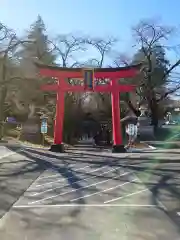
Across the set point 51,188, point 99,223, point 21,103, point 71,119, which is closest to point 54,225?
point 99,223

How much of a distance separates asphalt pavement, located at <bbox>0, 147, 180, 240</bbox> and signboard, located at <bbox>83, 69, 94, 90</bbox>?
367 inches

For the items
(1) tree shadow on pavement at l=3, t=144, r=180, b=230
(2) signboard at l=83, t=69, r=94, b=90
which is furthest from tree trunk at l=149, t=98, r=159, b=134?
(1) tree shadow on pavement at l=3, t=144, r=180, b=230

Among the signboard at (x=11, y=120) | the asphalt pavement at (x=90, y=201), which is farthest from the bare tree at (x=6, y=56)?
the asphalt pavement at (x=90, y=201)

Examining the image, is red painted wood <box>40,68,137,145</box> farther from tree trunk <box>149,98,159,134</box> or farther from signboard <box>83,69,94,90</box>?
tree trunk <box>149,98,159,134</box>

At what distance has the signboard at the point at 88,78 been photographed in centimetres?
2639

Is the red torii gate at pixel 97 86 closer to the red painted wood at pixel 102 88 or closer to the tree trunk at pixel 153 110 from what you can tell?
the red painted wood at pixel 102 88

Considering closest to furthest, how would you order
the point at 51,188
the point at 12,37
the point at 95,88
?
the point at 51,188, the point at 95,88, the point at 12,37

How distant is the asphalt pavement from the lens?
7.07m

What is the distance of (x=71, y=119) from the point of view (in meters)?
42.0

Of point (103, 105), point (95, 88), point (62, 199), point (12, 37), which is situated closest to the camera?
point (62, 199)

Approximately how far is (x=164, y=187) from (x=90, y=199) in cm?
318

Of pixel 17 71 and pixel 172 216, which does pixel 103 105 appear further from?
pixel 172 216

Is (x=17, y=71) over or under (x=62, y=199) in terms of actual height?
over

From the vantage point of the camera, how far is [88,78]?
26.5m
